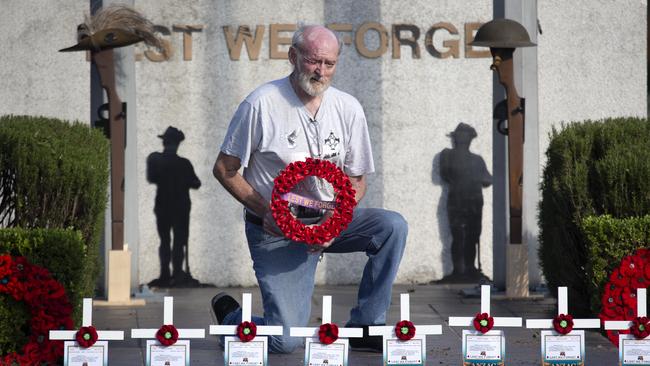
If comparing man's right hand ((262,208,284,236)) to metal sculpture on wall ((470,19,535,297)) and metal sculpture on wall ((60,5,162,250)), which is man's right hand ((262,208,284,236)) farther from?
metal sculpture on wall ((470,19,535,297))

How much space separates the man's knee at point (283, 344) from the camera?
623 cm

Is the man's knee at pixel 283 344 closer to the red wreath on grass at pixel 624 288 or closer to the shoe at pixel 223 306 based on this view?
the shoe at pixel 223 306

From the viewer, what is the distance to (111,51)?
863 centimetres

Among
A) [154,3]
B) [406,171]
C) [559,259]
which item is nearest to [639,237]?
[559,259]

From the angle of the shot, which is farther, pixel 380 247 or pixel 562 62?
pixel 562 62

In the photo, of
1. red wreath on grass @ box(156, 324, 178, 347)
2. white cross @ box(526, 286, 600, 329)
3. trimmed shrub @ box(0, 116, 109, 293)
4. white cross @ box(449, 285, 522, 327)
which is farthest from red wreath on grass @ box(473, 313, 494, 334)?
trimmed shrub @ box(0, 116, 109, 293)

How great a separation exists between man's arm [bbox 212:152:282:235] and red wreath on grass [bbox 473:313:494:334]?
1175 mm

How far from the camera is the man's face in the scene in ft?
19.8

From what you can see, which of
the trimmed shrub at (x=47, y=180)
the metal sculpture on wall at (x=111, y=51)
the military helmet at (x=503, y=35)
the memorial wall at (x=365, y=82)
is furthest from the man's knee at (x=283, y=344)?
the memorial wall at (x=365, y=82)

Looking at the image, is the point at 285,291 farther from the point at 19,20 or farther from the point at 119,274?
the point at 19,20

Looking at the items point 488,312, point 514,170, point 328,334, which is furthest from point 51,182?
point 514,170

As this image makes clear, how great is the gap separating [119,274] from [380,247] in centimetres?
299

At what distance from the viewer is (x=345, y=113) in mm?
6277

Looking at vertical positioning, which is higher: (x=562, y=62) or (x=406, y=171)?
(x=562, y=62)
